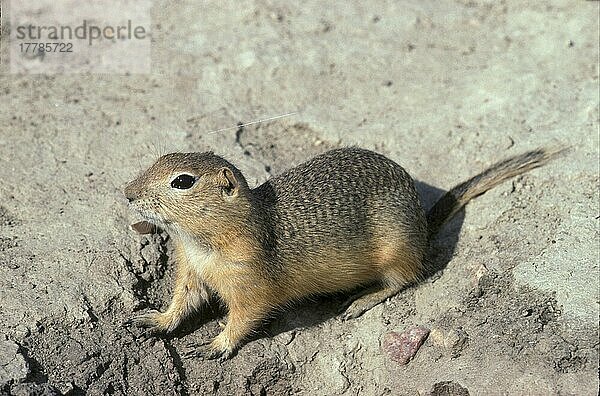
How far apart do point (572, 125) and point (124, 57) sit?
12.9 feet

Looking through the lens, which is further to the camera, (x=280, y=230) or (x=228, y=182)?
(x=280, y=230)

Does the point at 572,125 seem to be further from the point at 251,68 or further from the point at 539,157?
the point at 251,68

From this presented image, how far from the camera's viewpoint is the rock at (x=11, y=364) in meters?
4.71

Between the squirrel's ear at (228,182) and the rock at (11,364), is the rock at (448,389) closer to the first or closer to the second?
the squirrel's ear at (228,182)

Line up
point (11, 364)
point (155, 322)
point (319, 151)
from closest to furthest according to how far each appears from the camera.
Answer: point (11, 364) → point (155, 322) → point (319, 151)

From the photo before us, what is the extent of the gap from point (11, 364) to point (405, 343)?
2.32 meters

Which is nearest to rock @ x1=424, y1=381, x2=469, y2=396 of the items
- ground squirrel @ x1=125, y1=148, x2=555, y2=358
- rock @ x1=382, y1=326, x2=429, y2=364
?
rock @ x1=382, y1=326, x2=429, y2=364

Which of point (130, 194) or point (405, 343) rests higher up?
point (130, 194)

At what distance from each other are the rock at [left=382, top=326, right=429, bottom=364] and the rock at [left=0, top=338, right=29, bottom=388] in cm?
216

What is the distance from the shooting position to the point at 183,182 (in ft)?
16.5

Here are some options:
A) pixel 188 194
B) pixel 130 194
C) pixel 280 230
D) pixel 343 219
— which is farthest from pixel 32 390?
pixel 343 219

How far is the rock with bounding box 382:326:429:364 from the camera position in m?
5.46

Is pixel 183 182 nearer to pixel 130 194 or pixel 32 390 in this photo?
pixel 130 194

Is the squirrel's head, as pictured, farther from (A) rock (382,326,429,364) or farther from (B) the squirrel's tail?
(B) the squirrel's tail
